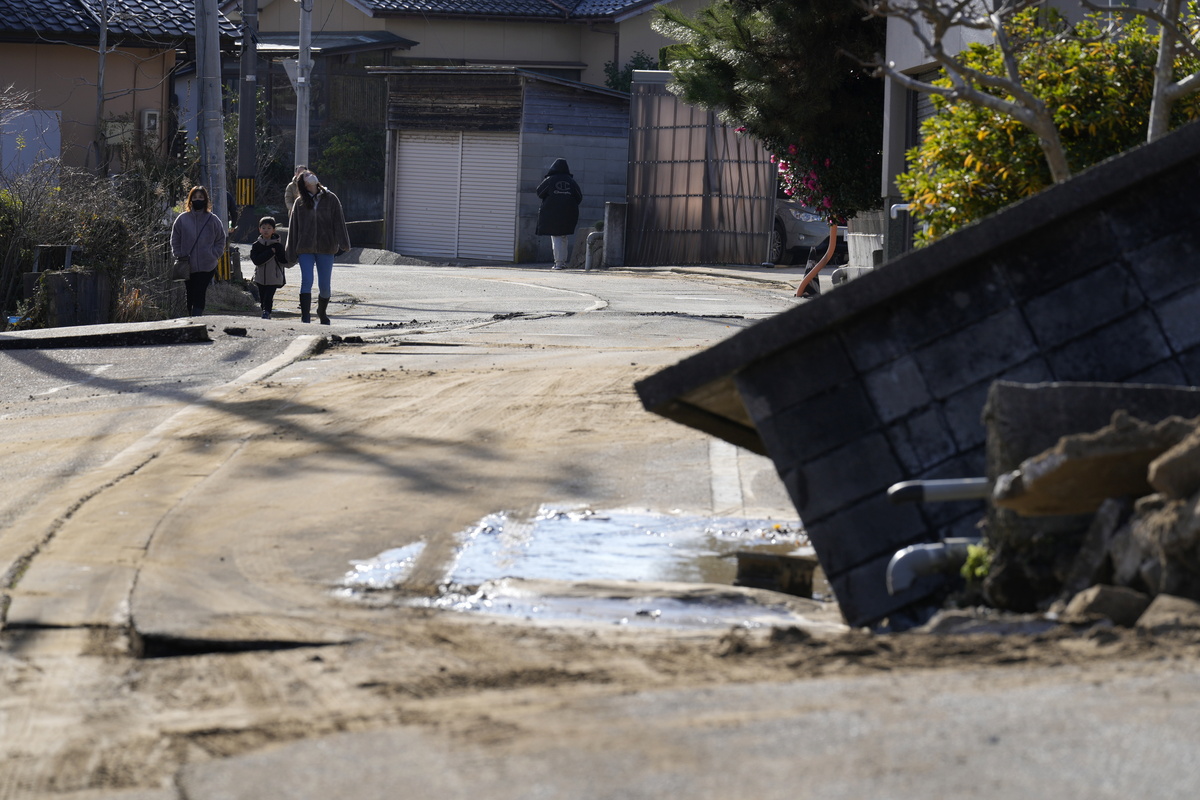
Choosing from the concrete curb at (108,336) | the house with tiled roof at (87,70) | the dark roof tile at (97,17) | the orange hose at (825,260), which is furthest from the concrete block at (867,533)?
the dark roof tile at (97,17)

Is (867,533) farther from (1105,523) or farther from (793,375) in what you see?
(1105,523)

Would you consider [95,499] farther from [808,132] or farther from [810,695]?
[808,132]

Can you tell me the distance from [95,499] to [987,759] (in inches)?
187

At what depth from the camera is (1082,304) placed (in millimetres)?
4816

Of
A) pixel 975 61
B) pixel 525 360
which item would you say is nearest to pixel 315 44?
pixel 525 360

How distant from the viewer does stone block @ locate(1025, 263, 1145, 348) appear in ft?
15.7

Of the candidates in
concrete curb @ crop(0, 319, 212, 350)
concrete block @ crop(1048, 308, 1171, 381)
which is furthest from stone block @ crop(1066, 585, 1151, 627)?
concrete curb @ crop(0, 319, 212, 350)

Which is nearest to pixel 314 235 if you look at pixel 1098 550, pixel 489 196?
pixel 1098 550

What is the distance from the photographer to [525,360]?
10.9m

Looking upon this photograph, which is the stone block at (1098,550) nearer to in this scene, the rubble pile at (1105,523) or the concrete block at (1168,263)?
the rubble pile at (1105,523)

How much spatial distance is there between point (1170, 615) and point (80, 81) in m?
25.3

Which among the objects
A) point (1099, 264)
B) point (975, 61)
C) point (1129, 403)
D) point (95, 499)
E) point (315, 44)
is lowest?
point (95, 499)

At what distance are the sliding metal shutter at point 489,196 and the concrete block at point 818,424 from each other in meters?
29.0

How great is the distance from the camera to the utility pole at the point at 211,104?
17.9m
